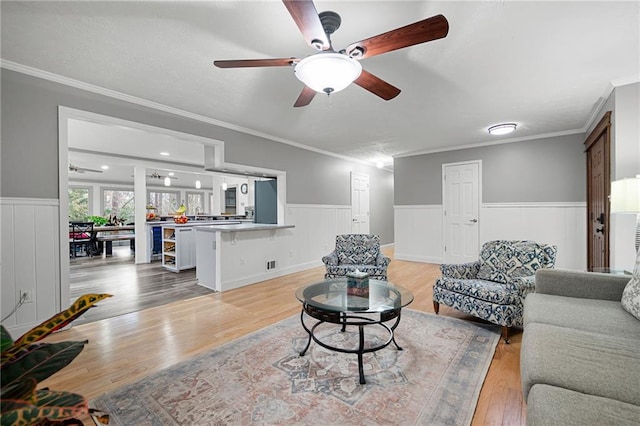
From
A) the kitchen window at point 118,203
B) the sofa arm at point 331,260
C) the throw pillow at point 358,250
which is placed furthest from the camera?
the kitchen window at point 118,203

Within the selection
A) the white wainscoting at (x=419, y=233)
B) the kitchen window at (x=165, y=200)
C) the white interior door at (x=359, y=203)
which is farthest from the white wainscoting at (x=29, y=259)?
the kitchen window at (x=165, y=200)

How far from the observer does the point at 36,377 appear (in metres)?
0.78

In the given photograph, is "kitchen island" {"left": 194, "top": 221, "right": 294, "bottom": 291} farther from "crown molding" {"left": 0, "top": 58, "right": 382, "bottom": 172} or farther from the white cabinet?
"crown molding" {"left": 0, "top": 58, "right": 382, "bottom": 172}

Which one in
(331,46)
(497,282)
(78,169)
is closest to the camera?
(331,46)

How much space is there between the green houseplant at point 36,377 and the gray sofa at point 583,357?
1424 millimetres

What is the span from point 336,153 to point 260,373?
4.93 meters

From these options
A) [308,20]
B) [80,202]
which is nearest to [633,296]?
[308,20]

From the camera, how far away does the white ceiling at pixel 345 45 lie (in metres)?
1.85

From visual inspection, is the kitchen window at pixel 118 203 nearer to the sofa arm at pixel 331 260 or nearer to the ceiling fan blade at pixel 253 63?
the sofa arm at pixel 331 260

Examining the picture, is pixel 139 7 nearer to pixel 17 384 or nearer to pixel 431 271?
pixel 17 384

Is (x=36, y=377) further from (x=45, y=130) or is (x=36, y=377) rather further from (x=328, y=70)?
(x=45, y=130)

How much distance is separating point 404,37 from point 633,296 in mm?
2099

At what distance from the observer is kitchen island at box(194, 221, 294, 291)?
4.09 meters

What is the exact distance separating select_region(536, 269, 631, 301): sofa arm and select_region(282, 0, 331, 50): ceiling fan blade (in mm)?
2399
